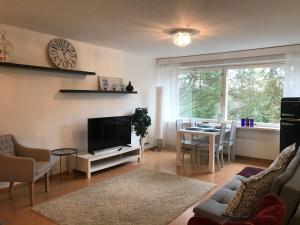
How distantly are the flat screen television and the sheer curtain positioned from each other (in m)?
1.39

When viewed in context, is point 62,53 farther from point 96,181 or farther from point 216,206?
point 216,206

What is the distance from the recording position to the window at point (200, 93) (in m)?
5.84

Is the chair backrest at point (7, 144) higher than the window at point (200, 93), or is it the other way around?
the window at point (200, 93)

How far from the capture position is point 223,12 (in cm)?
283

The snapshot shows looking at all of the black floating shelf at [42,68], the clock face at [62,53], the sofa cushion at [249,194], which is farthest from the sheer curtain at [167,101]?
the sofa cushion at [249,194]

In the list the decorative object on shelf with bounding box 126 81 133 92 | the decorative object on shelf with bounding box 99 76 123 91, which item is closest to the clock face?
the decorative object on shelf with bounding box 99 76 123 91

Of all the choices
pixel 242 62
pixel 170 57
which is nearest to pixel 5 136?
pixel 170 57

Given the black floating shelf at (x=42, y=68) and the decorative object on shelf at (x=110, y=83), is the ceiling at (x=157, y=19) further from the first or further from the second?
the decorative object on shelf at (x=110, y=83)

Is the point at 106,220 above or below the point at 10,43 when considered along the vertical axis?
below

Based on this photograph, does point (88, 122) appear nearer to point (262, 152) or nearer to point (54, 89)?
point (54, 89)

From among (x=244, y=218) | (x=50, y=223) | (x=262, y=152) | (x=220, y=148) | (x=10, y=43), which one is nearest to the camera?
(x=244, y=218)

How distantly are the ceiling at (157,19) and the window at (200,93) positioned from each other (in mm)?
1538

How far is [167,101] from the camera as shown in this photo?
21.0ft

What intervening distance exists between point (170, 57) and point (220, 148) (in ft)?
8.97
